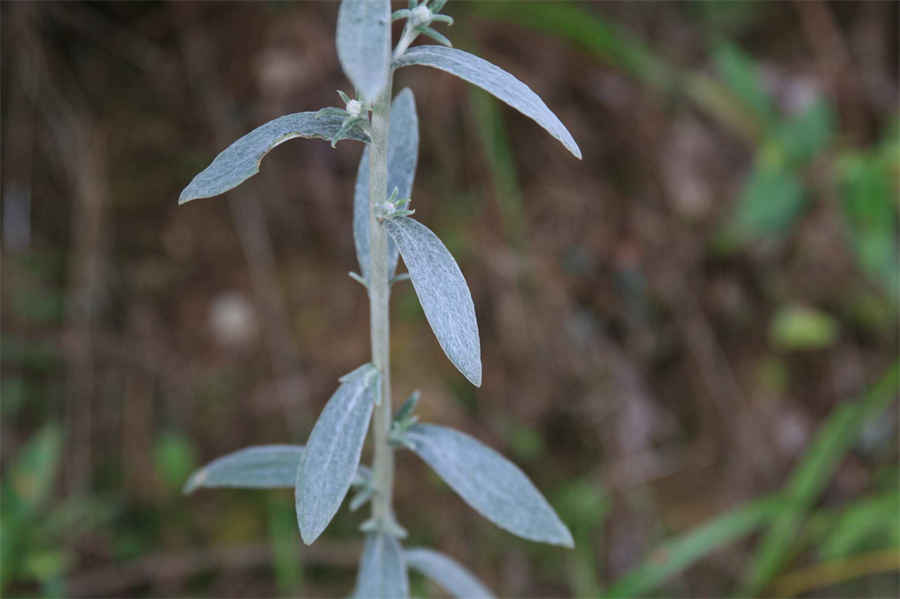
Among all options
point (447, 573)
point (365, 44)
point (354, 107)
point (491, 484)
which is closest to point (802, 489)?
point (447, 573)

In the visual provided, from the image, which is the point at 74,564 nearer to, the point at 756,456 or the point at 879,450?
the point at 756,456

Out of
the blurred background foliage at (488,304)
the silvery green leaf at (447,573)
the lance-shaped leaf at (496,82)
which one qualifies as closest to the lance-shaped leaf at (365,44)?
the lance-shaped leaf at (496,82)

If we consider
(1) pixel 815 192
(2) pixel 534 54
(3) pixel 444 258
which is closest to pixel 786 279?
(1) pixel 815 192

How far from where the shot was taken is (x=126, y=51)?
2623 mm

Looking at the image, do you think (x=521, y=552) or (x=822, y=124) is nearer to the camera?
(x=521, y=552)

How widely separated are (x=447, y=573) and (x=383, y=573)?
7.5 inches

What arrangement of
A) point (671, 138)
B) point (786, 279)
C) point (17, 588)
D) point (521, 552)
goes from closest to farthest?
1. point (17, 588)
2. point (521, 552)
3. point (786, 279)
4. point (671, 138)

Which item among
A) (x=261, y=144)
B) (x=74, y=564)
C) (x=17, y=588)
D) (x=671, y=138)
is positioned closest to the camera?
(x=261, y=144)

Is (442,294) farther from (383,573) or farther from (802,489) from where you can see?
(802,489)

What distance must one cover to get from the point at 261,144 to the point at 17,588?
1.78 metres

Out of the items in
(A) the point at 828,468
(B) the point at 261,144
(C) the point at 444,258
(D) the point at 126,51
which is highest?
(D) the point at 126,51

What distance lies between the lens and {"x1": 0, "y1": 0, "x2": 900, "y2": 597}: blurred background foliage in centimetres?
235

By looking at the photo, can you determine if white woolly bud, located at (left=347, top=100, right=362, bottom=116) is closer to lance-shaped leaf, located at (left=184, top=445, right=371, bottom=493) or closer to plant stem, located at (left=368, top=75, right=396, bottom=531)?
plant stem, located at (left=368, top=75, right=396, bottom=531)

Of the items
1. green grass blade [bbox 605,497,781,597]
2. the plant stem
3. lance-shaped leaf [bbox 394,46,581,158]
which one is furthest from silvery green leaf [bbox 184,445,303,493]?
green grass blade [bbox 605,497,781,597]
